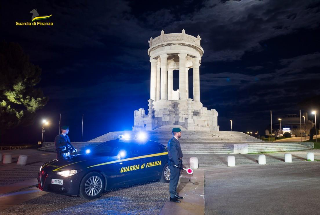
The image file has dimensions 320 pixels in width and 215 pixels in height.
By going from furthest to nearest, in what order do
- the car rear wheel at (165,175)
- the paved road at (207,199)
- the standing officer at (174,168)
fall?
the car rear wheel at (165,175), the standing officer at (174,168), the paved road at (207,199)

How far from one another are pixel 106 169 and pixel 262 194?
465 cm

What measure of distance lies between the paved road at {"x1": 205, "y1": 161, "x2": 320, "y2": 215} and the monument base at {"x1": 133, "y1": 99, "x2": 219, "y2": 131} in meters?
31.0

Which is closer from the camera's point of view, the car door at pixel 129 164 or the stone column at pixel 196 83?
the car door at pixel 129 164

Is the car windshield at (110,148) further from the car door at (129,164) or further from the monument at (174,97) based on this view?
the monument at (174,97)

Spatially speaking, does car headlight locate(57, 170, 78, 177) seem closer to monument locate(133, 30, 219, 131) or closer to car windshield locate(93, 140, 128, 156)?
car windshield locate(93, 140, 128, 156)

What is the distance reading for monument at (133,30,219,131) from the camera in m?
44.4

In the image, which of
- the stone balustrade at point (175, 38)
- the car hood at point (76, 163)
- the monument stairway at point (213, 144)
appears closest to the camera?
the car hood at point (76, 163)

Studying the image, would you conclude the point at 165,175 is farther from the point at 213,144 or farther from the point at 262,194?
the point at 213,144

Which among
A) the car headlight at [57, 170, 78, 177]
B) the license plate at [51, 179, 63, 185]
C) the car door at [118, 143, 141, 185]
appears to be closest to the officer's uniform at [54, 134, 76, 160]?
the car door at [118, 143, 141, 185]

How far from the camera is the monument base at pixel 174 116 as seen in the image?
44094 millimetres

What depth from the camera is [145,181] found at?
962cm

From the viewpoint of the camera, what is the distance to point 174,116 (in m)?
44.5

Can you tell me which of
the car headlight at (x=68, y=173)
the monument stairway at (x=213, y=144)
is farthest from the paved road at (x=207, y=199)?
the monument stairway at (x=213, y=144)

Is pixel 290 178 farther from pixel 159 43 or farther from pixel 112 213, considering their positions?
pixel 159 43
